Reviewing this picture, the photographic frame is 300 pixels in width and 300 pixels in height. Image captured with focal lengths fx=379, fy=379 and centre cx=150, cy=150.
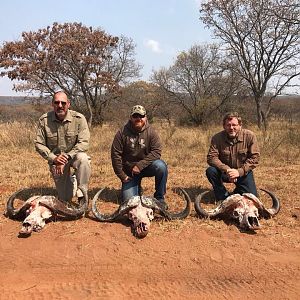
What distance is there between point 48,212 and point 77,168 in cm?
84

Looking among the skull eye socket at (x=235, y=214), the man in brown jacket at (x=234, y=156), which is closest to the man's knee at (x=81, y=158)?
the man in brown jacket at (x=234, y=156)

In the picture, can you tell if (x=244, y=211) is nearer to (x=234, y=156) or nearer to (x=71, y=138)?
(x=234, y=156)

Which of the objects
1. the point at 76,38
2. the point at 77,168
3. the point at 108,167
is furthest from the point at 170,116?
the point at 77,168

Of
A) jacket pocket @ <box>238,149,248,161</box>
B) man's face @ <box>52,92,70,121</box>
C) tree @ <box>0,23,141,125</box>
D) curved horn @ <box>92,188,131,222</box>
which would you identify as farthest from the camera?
tree @ <box>0,23,141,125</box>

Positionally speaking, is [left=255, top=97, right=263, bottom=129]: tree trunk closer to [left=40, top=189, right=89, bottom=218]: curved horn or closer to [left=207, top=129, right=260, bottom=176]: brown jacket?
[left=207, top=129, right=260, bottom=176]: brown jacket

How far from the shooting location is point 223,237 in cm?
488

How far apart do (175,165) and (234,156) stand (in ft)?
11.9

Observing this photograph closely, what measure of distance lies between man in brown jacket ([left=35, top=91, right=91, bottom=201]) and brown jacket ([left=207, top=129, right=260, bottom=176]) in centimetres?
200

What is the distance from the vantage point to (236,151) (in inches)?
234

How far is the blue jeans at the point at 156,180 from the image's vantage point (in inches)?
226

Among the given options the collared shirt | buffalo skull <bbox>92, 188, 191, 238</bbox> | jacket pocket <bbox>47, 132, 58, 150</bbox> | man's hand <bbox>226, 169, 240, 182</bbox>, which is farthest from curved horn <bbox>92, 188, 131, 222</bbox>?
man's hand <bbox>226, 169, 240, 182</bbox>

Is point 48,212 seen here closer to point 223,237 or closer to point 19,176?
point 223,237

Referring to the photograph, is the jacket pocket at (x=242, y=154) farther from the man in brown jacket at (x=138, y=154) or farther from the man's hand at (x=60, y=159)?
the man's hand at (x=60, y=159)

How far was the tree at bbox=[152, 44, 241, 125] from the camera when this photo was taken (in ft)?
89.2
